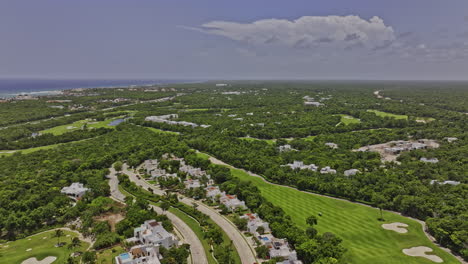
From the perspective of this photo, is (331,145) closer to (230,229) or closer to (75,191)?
(230,229)

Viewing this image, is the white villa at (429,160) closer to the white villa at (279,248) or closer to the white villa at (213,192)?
the white villa at (279,248)

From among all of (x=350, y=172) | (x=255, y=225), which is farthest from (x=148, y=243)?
(x=350, y=172)

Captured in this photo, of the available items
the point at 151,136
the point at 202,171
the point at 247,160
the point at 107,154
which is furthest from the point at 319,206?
the point at 151,136

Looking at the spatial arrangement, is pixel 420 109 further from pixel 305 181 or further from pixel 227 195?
pixel 227 195

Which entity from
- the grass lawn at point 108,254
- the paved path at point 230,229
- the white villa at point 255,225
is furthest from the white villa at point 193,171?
the grass lawn at point 108,254

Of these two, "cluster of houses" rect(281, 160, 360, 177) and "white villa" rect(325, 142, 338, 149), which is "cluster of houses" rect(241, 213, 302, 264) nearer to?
"cluster of houses" rect(281, 160, 360, 177)

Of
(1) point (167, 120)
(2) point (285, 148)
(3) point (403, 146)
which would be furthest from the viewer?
(1) point (167, 120)
